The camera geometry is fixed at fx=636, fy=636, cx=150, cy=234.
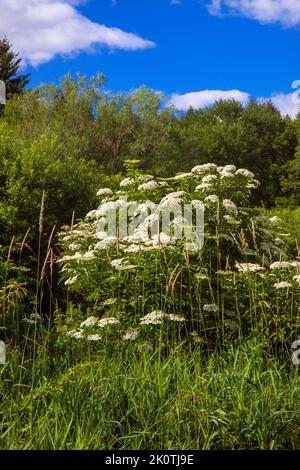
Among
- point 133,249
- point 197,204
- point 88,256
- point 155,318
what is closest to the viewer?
point 155,318

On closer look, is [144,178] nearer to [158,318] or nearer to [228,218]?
[228,218]

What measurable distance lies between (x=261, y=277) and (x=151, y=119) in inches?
996

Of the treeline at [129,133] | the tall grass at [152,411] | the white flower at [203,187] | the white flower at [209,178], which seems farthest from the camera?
the treeline at [129,133]

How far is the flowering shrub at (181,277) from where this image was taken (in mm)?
5145

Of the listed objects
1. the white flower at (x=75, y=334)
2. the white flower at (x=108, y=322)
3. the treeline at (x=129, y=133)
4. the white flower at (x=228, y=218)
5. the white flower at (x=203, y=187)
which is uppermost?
the treeline at (x=129, y=133)

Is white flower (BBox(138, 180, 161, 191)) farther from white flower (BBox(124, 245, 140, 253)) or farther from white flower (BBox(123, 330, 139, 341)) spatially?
white flower (BBox(123, 330, 139, 341))

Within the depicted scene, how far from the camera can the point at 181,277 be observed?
5449 mm

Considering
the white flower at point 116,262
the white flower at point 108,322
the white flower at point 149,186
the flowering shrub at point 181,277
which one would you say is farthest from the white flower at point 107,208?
the white flower at point 108,322

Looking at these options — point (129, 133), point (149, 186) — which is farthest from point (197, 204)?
point (129, 133)

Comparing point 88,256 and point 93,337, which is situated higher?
point 88,256

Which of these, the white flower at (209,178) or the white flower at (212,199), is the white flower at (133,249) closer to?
the white flower at (212,199)

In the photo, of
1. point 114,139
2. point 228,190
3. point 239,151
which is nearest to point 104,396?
point 228,190

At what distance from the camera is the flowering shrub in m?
5.14

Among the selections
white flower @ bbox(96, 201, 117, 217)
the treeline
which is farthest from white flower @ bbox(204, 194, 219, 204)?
the treeline
